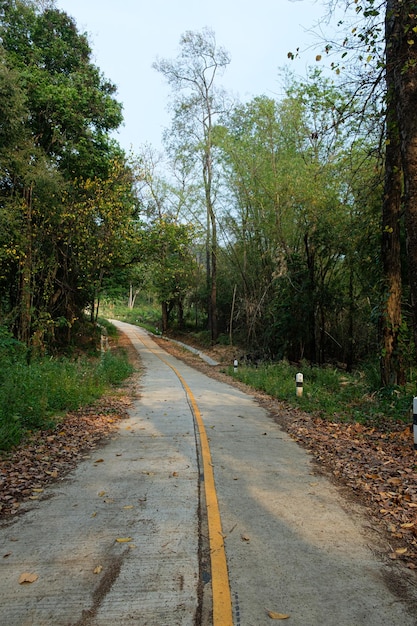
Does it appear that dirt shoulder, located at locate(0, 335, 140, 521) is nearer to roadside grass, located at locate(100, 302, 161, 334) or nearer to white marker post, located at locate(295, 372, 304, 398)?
white marker post, located at locate(295, 372, 304, 398)

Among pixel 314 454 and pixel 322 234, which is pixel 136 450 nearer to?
pixel 314 454

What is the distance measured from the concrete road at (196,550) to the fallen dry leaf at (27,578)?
4cm

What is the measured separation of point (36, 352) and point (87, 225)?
624 centimetres

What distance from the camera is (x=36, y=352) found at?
16281 millimetres

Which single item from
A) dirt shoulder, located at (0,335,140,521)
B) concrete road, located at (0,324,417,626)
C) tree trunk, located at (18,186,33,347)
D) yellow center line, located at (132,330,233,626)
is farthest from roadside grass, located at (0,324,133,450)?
yellow center line, located at (132,330,233,626)

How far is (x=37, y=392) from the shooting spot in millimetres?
9383

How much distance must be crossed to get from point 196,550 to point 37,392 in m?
6.54

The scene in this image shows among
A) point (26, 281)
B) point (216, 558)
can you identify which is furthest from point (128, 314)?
point (216, 558)

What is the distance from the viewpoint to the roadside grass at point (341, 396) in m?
9.46

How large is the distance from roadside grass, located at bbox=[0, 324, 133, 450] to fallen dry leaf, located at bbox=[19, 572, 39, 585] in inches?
148

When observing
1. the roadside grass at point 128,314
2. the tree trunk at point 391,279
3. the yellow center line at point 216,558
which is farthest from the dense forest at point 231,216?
the roadside grass at point 128,314

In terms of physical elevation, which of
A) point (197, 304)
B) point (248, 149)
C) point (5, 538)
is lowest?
point (5, 538)

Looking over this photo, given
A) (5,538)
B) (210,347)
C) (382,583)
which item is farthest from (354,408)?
(210,347)

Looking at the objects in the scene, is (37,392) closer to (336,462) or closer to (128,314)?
(336,462)
